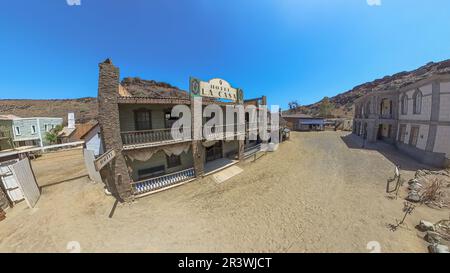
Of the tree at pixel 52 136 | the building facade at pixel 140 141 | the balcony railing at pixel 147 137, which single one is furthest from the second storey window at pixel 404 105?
the tree at pixel 52 136

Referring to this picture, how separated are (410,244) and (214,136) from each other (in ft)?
39.8

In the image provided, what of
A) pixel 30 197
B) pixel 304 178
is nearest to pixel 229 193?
pixel 304 178

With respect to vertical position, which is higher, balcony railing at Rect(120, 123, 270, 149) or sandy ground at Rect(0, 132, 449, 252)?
balcony railing at Rect(120, 123, 270, 149)

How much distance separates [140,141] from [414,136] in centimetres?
2754

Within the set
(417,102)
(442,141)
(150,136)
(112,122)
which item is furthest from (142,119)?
(417,102)

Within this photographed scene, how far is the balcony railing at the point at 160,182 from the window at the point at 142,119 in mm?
3980

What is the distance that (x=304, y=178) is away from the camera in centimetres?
1259

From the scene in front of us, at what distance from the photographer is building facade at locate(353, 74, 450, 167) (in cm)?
1370

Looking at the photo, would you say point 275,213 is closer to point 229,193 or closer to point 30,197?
point 229,193

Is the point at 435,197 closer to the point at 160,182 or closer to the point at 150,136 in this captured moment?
the point at 160,182

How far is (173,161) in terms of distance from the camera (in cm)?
1394

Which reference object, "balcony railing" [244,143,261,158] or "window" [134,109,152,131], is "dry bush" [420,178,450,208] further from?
"window" [134,109,152,131]

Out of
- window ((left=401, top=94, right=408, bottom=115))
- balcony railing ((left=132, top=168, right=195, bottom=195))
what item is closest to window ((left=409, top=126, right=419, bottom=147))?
window ((left=401, top=94, right=408, bottom=115))

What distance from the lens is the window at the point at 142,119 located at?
11.6 meters
